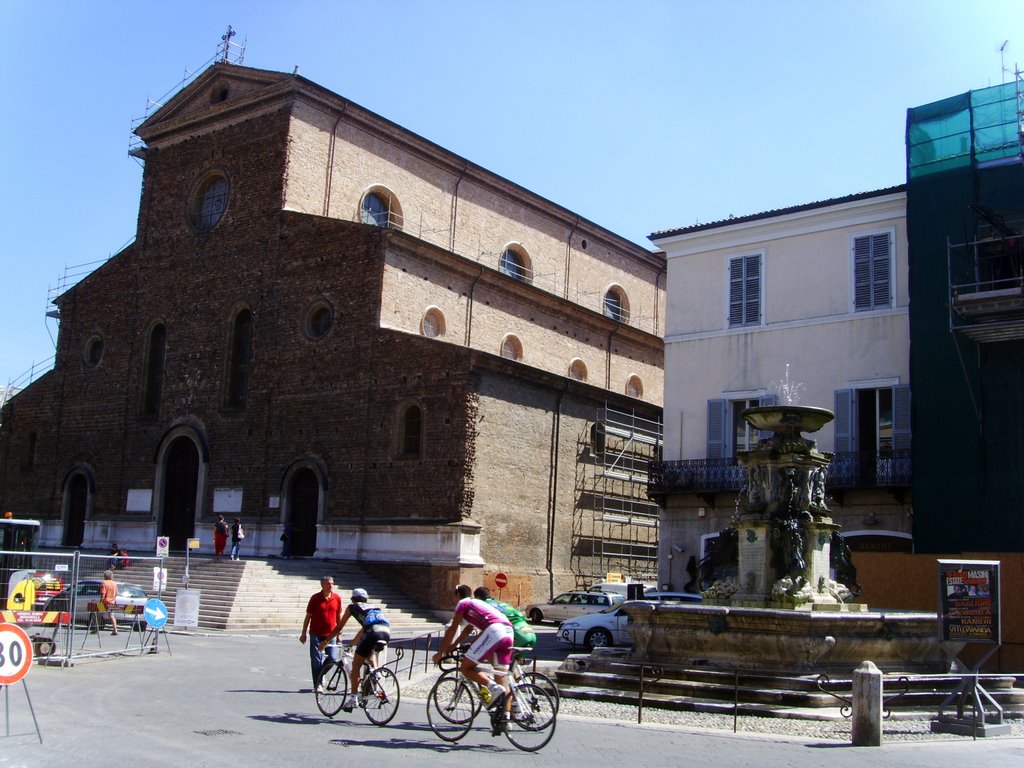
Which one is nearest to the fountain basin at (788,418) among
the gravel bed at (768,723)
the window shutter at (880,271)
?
the gravel bed at (768,723)

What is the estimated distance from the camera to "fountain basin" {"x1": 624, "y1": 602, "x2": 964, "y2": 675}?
1387 cm

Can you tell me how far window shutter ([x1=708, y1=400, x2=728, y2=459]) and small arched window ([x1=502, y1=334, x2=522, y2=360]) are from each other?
11.7 m

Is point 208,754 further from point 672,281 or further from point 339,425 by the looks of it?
point 339,425

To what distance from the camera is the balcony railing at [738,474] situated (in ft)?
75.7

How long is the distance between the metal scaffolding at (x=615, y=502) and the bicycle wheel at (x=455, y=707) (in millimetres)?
22098

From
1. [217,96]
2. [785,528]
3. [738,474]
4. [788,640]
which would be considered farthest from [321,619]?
[217,96]

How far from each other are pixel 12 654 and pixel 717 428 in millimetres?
18577

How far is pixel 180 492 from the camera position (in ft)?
117

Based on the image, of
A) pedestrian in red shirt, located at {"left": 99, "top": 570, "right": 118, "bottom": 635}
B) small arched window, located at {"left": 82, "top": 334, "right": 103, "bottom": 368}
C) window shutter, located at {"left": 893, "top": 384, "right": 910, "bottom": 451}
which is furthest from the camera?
small arched window, located at {"left": 82, "top": 334, "right": 103, "bottom": 368}

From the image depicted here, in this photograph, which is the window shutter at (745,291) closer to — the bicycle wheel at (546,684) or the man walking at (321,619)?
the man walking at (321,619)

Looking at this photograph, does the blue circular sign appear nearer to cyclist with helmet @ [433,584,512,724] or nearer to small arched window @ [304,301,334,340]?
cyclist with helmet @ [433,584,512,724]

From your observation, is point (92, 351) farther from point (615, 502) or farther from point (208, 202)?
point (615, 502)

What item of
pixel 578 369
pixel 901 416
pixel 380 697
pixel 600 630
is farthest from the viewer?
pixel 578 369

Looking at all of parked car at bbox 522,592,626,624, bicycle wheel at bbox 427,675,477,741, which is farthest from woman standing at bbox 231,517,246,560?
bicycle wheel at bbox 427,675,477,741
